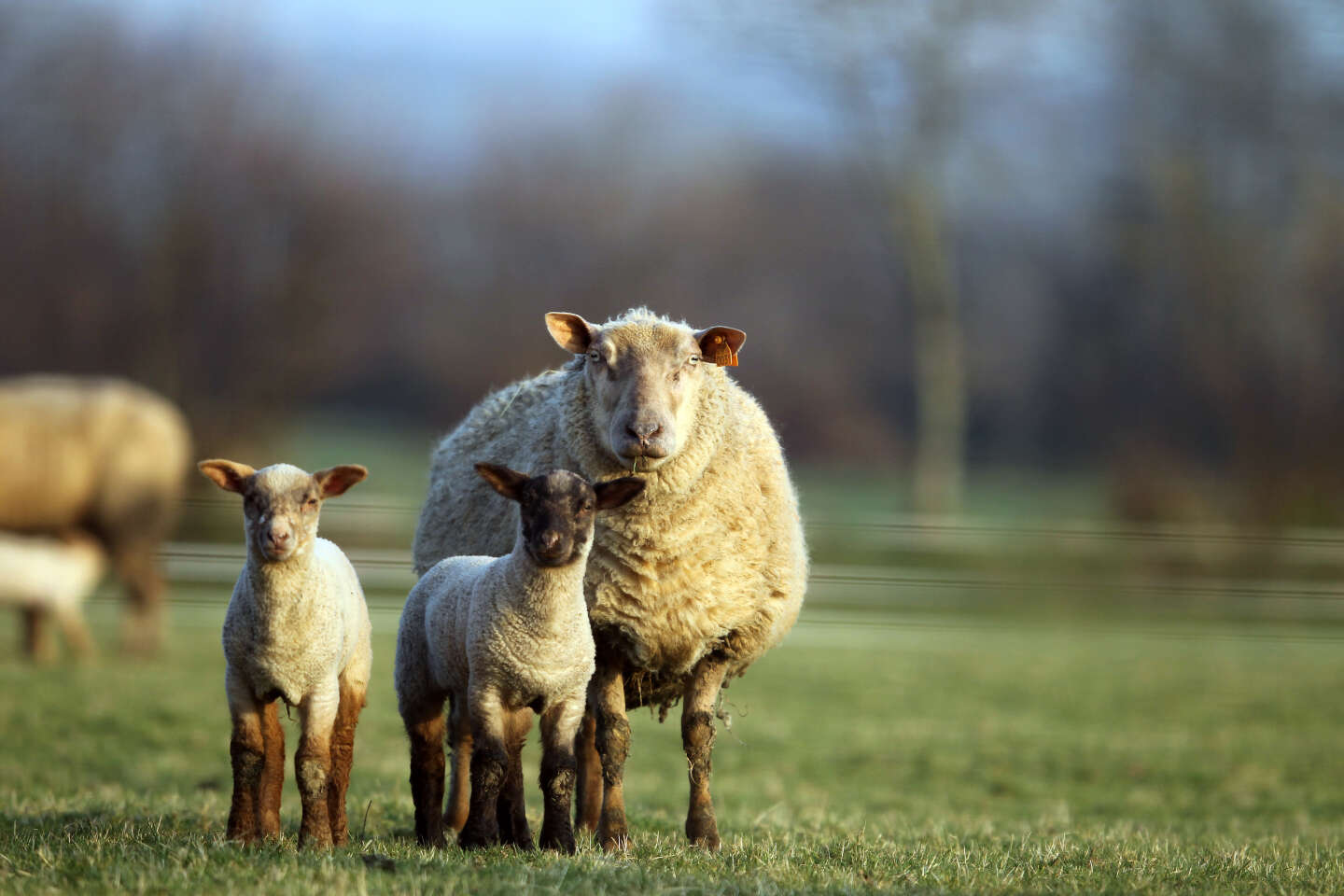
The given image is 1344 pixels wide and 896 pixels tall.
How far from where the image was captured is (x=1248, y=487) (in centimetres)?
2130

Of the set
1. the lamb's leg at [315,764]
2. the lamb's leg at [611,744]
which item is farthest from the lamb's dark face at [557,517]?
the lamb's leg at [611,744]

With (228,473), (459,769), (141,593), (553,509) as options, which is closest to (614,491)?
(553,509)

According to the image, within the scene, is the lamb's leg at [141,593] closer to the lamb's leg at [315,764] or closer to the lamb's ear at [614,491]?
the lamb's leg at [315,764]

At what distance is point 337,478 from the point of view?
4414 mm

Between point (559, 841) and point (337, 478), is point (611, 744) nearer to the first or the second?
point (559, 841)

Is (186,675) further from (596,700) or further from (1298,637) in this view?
(1298,637)

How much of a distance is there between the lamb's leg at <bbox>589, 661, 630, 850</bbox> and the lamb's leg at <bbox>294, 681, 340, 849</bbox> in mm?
1055

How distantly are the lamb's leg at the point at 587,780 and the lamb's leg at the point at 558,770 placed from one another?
3.72 feet

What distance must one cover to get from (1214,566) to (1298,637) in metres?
1.52

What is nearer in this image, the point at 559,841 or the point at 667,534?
the point at 559,841

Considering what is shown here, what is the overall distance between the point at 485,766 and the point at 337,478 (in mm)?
997

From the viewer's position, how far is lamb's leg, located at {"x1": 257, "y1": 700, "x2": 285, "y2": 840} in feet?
14.5

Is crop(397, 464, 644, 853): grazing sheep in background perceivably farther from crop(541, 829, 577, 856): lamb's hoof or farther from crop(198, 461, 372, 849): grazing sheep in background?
crop(198, 461, 372, 849): grazing sheep in background

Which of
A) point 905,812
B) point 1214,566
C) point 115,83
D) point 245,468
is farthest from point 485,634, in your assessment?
A: point 115,83
